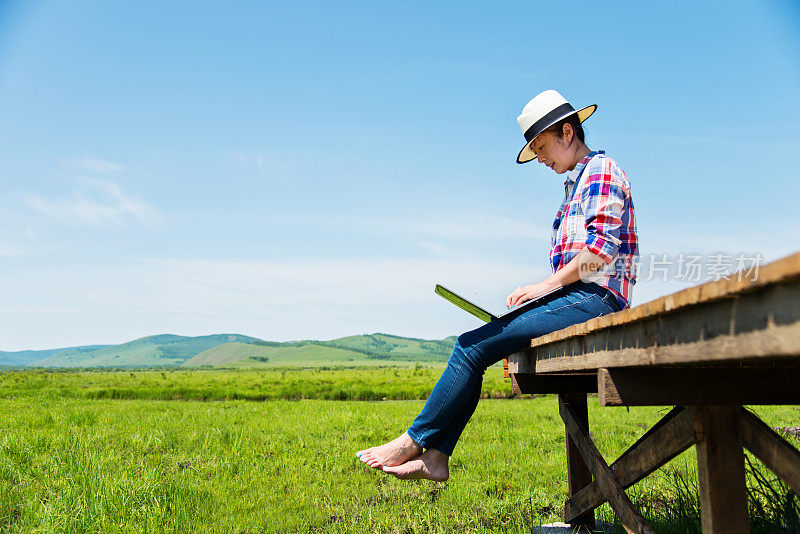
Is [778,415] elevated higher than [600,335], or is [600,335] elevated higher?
[600,335]

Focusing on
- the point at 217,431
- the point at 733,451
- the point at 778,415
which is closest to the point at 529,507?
the point at 733,451

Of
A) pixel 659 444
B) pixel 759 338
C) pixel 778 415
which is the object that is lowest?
pixel 778 415

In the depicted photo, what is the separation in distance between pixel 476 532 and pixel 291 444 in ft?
15.6

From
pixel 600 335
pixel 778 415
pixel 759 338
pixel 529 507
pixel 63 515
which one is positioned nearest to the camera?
pixel 759 338

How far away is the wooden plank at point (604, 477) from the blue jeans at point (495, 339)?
34.4 inches

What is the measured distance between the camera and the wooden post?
4070 mm

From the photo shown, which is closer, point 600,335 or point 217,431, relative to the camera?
point 600,335

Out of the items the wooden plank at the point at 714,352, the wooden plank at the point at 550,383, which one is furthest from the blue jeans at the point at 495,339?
the wooden plank at the point at 550,383

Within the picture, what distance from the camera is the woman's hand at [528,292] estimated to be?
2974mm

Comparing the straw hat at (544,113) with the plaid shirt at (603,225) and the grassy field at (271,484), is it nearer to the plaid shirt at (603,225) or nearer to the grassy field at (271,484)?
the plaid shirt at (603,225)

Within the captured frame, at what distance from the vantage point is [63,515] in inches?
153

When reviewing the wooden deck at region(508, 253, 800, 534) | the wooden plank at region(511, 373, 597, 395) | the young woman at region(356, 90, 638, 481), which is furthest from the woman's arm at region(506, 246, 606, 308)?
the wooden plank at region(511, 373, 597, 395)

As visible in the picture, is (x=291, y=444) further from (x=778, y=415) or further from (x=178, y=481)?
(x=778, y=415)

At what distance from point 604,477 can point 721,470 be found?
0.93m
